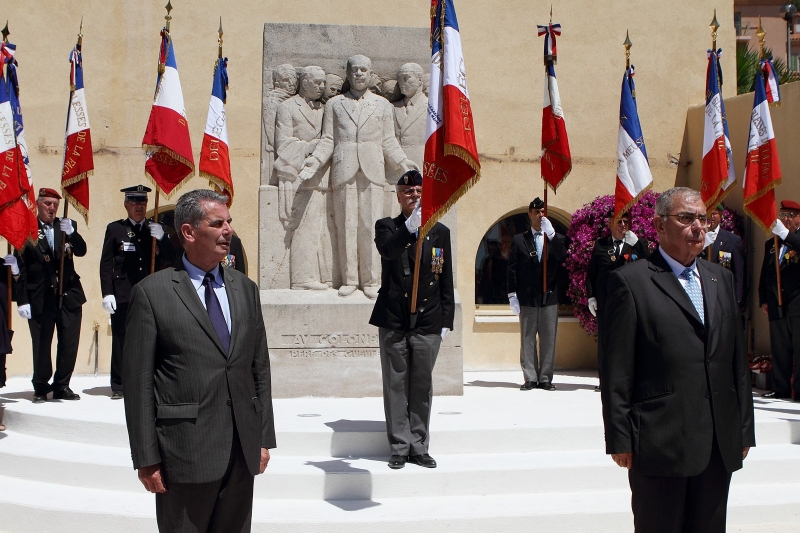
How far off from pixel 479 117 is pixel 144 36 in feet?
15.0

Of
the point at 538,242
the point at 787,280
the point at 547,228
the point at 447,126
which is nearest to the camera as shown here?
the point at 447,126

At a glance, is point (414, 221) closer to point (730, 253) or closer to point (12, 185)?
point (12, 185)

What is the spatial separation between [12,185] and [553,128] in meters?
5.35

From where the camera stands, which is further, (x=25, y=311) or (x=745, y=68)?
(x=745, y=68)

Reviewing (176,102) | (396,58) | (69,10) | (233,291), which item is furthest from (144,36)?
(233,291)

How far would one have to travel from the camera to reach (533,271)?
991cm

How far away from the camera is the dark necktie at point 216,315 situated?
3.78 meters

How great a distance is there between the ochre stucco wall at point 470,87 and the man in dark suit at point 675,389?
8.26 metres

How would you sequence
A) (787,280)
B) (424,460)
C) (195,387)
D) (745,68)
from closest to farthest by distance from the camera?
(195,387)
(424,460)
(787,280)
(745,68)

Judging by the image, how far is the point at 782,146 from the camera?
10906 millimetres

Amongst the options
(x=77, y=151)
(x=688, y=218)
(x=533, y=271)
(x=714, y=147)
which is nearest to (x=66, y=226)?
(x=77, y=151)

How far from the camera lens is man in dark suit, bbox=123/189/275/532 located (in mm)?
3625

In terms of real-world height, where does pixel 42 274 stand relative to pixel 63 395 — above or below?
above

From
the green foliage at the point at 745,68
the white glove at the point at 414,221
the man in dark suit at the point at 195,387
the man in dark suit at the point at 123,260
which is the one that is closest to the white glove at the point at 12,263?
the man in dark suit at the point at 123,260
